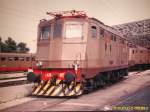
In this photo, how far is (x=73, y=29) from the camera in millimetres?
11414

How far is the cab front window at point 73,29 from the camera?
445 inches

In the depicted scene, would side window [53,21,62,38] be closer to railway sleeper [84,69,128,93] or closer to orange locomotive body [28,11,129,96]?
orange locomotive body [28,11,129,96]

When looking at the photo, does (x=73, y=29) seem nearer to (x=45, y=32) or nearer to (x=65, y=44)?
(x=65, y=44)

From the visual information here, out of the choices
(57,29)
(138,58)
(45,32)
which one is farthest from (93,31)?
(138,58)

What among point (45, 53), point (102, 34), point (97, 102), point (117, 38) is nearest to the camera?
point (97, 102)

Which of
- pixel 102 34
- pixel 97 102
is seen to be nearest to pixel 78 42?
pixel 102 34

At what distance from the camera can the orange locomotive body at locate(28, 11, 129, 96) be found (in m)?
10.9

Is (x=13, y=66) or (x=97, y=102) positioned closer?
(x=97, y=102)

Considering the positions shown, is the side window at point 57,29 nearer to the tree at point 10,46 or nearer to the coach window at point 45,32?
the coach window at point 45,32

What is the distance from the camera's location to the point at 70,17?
11477 mm

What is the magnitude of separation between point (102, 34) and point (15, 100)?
534cm

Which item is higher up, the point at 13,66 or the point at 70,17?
the point at 70,17

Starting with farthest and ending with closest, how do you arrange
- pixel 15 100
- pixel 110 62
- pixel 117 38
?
pixel 117 38 < pixel 110 62 < pixel 15 100

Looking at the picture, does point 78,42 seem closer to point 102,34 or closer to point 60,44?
point 60,44
